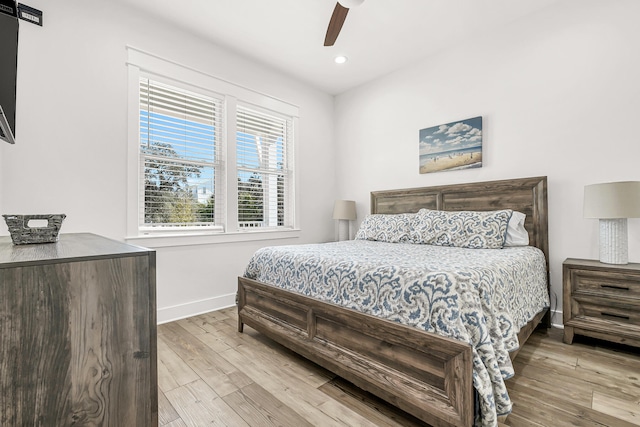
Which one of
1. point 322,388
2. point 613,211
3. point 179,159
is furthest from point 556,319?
point 179,159

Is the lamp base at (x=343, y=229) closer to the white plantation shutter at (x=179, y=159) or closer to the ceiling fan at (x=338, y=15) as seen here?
the white plantation shutter at (x=179, y=159)

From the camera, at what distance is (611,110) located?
8.11ft

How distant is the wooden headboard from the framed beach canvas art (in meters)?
0.25

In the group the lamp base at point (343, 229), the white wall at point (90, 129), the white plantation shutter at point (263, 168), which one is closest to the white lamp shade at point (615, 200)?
the lamp base at point (343, 229)

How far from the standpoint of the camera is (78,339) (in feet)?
2.82

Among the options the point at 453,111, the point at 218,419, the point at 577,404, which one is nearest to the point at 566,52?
the point at 453,111

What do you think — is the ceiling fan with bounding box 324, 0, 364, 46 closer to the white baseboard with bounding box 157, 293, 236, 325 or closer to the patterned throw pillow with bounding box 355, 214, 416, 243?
the patterned throw pillow with bounding box 355, 214, 416, 243

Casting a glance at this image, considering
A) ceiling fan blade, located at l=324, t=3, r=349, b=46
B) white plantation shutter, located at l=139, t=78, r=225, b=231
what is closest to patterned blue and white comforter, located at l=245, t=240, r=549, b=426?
white plantation shutter, located at l=139, t=78, r=225, b=231

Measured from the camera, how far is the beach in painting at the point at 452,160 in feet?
10.5

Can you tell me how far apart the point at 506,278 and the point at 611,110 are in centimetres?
195

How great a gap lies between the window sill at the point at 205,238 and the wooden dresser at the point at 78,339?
1.98m

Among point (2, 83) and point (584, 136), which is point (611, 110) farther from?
point (2, 83)

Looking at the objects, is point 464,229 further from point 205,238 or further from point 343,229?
point 205,238

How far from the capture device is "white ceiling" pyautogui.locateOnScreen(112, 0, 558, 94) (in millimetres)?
2707
